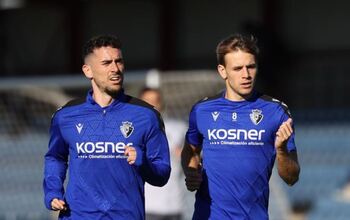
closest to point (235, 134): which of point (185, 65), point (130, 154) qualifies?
point (130, 154)

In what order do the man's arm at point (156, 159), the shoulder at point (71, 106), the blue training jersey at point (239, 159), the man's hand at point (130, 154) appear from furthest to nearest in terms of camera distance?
the shoulder at point (71, 106) → the blue training jersey at point (239, 159) → the man's arm at point (156, 159) → the man's hand at point (130, 154)

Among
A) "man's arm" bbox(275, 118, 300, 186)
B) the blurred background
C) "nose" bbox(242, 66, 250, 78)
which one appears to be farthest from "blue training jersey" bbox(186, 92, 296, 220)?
the blurred background

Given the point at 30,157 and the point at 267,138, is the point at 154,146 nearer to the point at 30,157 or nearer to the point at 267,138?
the point at 267,138

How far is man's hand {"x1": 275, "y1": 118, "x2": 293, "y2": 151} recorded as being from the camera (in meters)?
5.80

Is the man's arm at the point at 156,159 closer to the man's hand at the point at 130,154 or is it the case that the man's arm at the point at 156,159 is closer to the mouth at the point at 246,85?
the man's hand at the point at 130,154

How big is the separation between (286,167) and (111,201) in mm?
1042

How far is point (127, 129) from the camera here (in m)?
6.03

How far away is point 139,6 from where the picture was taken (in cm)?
1538

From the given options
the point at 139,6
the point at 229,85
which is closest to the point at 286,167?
the point at 229,85

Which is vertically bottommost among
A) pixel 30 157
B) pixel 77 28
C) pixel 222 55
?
pixel 30 157

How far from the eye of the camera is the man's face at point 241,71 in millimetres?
6105

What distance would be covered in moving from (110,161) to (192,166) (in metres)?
0.57

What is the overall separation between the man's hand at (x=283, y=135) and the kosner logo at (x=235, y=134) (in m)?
0.28

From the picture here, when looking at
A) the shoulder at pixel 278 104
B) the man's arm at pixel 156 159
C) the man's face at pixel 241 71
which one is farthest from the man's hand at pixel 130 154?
the shoulder at pixel 278 104
